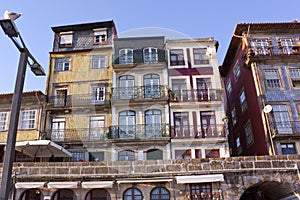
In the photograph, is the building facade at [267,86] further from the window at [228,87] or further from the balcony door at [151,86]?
the balcony door at [151,86]

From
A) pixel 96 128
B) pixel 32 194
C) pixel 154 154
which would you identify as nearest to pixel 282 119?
pixel 154 154

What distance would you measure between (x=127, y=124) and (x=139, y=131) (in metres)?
1.10

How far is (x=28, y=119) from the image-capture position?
21.9m

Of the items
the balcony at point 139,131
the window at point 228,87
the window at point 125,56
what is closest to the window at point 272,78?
the window at point 228,87

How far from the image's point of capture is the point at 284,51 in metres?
21.6

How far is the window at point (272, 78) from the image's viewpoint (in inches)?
803

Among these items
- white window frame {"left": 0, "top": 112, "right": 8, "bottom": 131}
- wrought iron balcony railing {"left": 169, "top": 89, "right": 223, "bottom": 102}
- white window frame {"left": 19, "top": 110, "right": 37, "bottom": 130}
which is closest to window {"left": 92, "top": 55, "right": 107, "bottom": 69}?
white window frame {"left": 19, "top": 110, "right": 37, "bottom": 130}

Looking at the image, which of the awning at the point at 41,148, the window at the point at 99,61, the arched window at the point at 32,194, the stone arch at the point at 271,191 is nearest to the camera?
the stone arch at the point at 271,191

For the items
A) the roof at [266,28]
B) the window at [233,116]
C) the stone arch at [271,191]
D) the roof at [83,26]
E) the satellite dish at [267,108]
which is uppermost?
the roof at [83,26]

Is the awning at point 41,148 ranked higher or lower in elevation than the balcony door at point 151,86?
lower

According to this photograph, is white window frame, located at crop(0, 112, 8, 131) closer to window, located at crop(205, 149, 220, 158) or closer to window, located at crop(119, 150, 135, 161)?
window, located at crop(119, 150, 135, 161)

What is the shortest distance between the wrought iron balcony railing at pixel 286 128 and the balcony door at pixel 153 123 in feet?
24.0

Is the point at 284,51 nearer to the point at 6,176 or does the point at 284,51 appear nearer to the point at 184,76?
the point at 184,76

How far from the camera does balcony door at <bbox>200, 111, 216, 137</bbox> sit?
67.2 ft
